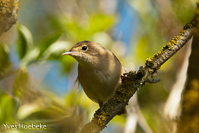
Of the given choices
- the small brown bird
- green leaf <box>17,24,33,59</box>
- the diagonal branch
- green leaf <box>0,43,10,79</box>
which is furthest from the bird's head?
the diagonal branch

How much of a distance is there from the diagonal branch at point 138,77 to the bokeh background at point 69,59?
12.2 inches

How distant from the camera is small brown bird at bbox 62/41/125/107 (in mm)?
3429

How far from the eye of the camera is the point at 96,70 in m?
3.43

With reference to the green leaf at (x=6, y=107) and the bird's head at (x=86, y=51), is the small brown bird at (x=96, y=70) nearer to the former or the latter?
the bird's head at (x=86, y=51)

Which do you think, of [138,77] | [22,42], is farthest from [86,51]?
[138,77]

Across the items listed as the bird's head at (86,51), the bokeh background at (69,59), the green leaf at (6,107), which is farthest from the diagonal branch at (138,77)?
the bird's head at (86,51)

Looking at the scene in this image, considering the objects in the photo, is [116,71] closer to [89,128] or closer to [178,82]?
[178,82]

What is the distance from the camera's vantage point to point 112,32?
573 centimetres

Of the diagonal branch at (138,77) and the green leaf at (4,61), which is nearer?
the diagonal branch at (138,77)

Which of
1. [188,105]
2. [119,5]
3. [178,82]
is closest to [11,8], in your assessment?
[188,105]

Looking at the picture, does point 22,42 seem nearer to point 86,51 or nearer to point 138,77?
point 86,51

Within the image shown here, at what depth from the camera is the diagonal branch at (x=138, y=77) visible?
238cm

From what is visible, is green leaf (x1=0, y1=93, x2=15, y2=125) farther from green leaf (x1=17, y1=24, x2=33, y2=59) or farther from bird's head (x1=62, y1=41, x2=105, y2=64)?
bird's head (x1=62, y1=41, x2=105, y2=64)

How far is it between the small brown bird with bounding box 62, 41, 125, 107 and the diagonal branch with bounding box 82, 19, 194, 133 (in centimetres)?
91
